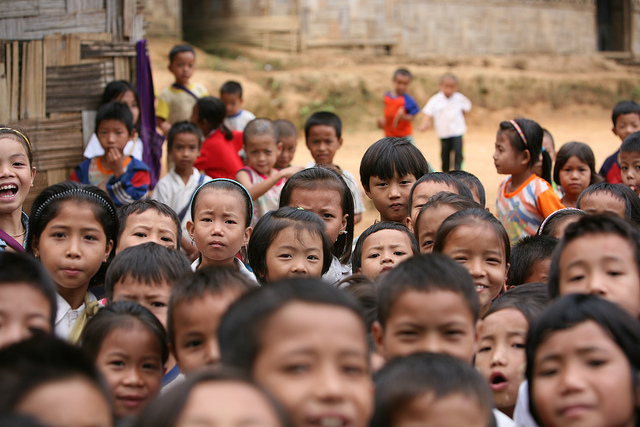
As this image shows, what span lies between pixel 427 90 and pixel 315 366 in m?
12.6

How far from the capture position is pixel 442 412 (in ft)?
5.39

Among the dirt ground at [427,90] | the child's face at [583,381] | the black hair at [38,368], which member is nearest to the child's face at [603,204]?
the child's face at [583,381]

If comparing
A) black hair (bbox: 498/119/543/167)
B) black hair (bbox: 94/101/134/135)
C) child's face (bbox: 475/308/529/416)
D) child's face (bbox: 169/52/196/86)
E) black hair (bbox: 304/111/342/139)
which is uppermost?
child's face (bbox: 169/52/196/86)

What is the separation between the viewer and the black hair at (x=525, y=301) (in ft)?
8.61

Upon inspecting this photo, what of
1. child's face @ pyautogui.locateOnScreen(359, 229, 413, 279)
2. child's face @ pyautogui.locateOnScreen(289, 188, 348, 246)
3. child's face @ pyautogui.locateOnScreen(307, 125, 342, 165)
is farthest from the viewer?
child's face @ pyautogui.locateOnScreen(307, 125, 342, 165)

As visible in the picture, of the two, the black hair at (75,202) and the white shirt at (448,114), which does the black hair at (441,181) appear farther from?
the white shirt at (448,114)

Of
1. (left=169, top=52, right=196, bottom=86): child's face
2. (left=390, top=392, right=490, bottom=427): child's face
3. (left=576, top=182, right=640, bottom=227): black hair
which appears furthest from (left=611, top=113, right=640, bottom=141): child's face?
(left=390, top=392, right=490, bottom=427): child's face

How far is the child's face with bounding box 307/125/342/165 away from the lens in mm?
5813

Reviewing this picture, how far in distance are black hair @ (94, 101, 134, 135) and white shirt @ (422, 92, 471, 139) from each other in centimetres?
542

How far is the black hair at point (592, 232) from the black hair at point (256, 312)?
102 cm

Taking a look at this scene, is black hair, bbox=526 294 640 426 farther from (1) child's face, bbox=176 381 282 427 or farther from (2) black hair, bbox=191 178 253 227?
(2) black hair, bbox=191 178 253 227

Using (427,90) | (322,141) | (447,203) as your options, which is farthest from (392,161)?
(427,90)

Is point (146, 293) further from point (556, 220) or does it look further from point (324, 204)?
point (556, 220)

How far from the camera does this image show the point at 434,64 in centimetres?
1466
